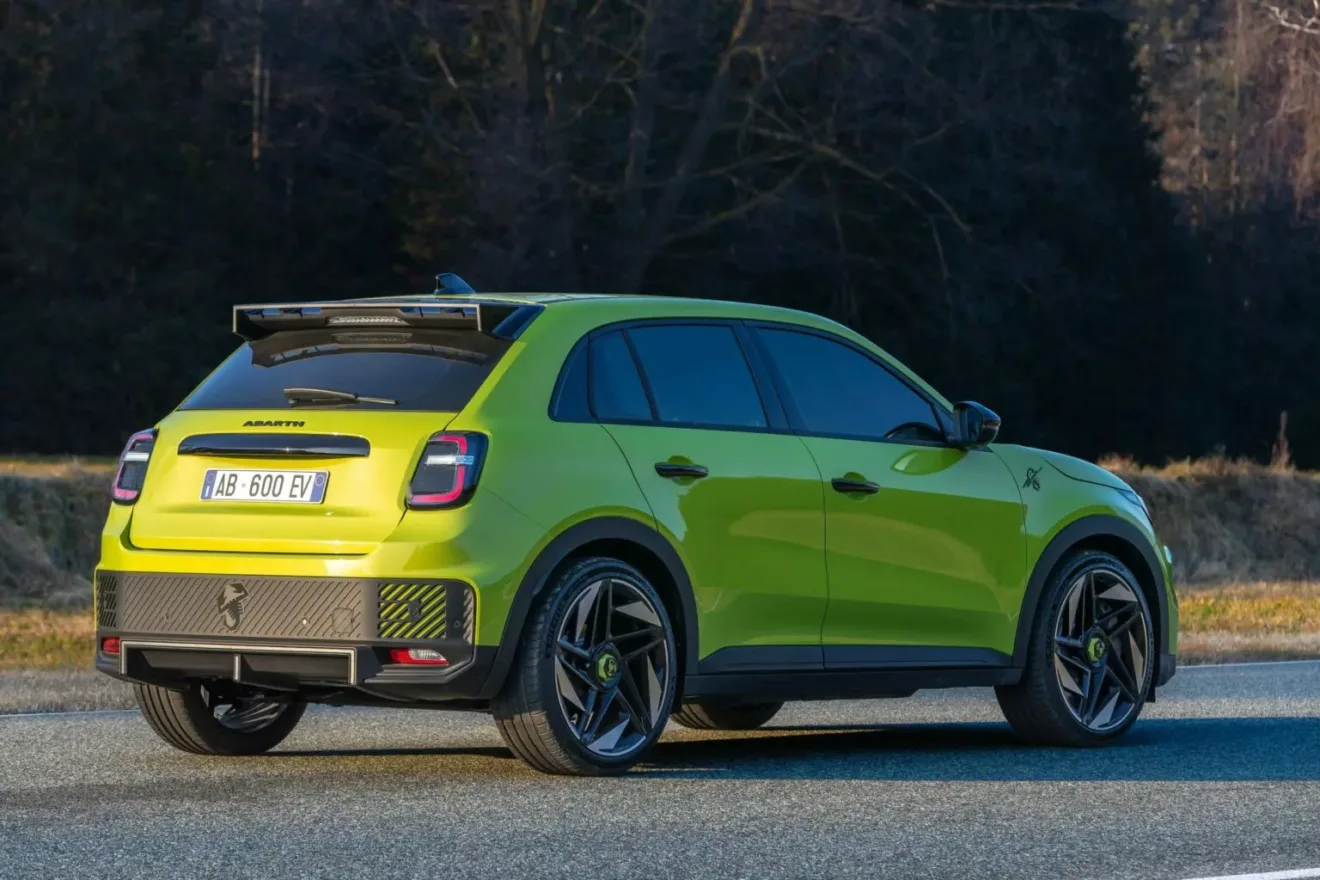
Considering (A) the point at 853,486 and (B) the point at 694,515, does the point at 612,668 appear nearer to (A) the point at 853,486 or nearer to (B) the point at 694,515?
(B) the point at 694,515

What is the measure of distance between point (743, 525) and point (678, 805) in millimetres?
1413

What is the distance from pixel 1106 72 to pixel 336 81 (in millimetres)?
17999

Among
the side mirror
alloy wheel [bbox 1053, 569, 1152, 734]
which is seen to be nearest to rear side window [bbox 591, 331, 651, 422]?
the side mirror

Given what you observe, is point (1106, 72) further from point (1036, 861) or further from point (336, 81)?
point (1036, 861)

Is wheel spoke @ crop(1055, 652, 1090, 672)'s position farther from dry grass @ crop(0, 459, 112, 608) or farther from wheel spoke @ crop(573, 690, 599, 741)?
dry grass @ crop(0, 459, 112, 608)

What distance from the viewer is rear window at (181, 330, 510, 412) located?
8867 mm

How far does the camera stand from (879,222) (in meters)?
42.3

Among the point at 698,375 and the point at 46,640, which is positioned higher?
the point at 698,375

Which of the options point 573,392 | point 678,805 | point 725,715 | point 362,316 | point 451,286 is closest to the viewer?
point 678,805

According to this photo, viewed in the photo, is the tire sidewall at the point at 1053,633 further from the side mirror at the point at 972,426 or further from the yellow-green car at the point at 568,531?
the side mirror at the point at 972,426

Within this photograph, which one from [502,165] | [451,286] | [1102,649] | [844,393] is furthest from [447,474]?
[502,165]

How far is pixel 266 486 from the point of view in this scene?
879 cm

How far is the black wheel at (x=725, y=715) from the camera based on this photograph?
11.2 metres

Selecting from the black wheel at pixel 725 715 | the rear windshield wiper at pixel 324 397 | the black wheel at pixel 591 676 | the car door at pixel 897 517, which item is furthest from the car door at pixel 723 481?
the black wheel at pixel 725 715
